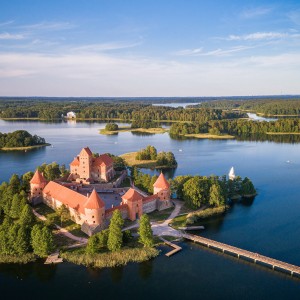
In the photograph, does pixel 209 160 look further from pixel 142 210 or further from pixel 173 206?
pixel 142 210

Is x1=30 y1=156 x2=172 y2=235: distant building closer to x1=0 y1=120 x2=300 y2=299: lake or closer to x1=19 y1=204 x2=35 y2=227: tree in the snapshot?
x1=19 y1=204 x2=35 y2=227: tree

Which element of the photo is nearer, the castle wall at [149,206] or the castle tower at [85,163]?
the castle wall at [149,206]

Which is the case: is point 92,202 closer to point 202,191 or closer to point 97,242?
point 97,242

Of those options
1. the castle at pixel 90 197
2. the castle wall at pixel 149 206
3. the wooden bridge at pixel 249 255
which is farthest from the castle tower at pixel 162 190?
the wooden bridge at pixel 249 255

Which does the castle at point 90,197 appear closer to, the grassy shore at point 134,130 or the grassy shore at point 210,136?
the grassy shore at point 210,136

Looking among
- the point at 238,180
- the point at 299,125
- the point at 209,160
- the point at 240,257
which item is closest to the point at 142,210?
the point at 240,257

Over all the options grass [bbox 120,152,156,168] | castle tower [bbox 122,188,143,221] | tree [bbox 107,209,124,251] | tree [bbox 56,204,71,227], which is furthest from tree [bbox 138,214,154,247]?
grass [bbox 120,152,156,168]

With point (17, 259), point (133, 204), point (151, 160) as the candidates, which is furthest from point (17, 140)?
point (17, 259)
